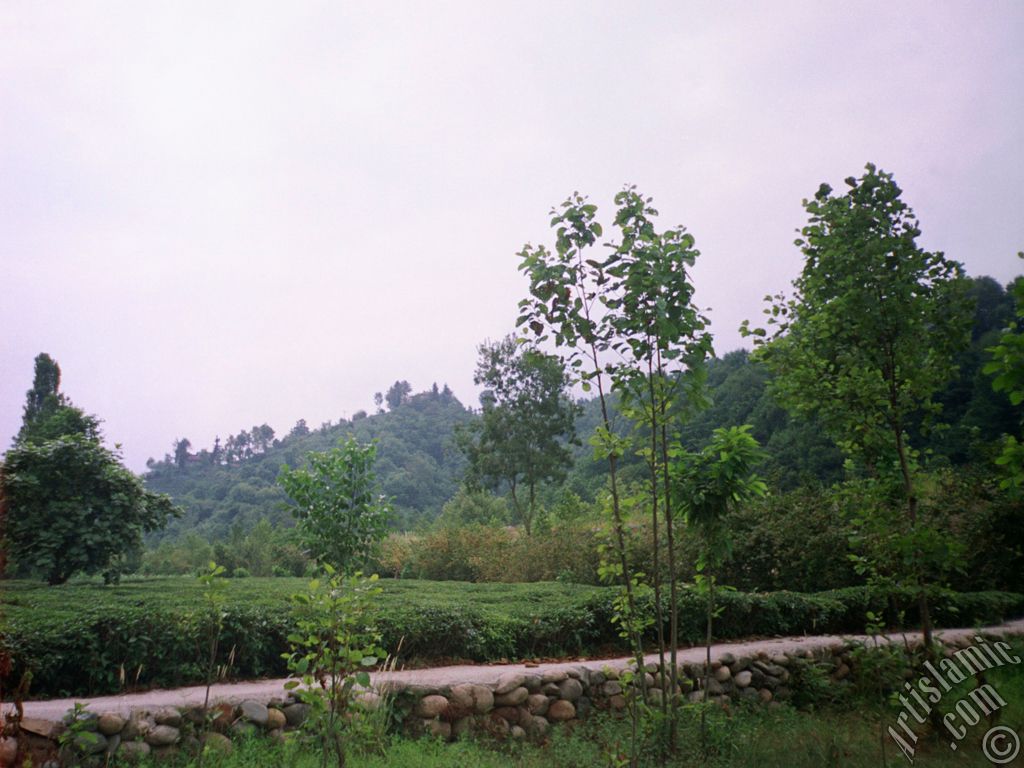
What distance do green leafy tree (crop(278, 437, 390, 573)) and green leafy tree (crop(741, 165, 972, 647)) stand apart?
16.8ft

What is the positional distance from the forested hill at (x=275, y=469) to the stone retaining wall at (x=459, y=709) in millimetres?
18384

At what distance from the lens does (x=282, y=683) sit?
5457mm

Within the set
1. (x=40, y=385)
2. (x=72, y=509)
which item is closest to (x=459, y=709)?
(x=72, y=509)

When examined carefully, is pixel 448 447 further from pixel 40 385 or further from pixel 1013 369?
pixel 1013 369

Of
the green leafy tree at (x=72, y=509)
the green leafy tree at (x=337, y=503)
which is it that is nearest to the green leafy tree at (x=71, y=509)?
the green leafy tree at (x=72, y=509)

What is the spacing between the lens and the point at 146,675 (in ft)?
17.2

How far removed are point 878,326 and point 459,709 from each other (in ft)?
15.1

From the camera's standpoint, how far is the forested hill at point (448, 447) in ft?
38.7

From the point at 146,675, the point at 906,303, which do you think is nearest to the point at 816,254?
the point at 906,303

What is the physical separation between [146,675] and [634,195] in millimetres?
5549

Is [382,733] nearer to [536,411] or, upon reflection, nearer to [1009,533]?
[1009,533]

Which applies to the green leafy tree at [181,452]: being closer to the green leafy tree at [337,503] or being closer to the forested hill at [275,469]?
the forested hill at [275,469]

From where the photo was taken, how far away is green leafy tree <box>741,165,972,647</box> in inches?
192

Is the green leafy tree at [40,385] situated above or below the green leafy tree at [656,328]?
above
